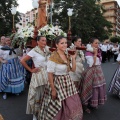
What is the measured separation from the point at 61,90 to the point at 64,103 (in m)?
0.21

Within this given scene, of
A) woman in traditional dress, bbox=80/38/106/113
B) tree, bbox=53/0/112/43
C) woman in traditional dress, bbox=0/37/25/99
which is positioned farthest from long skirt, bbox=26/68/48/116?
tree, bbox=53/0/112/43

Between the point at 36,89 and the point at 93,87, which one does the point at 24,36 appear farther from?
the point at 93,87

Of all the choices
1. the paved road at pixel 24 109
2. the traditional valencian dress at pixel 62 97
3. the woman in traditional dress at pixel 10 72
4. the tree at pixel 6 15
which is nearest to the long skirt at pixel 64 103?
the traditional valencian dress at pixel 62 97

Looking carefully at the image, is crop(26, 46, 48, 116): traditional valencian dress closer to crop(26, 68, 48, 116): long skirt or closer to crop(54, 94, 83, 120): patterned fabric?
crop(26, 68, 48, 116): long skirt

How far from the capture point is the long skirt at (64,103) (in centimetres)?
364

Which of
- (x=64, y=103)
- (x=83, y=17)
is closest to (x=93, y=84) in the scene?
(x=64, y=103)

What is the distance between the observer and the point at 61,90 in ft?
12.1

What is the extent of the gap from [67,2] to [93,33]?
5.96 meters

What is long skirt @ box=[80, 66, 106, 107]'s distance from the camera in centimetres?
512

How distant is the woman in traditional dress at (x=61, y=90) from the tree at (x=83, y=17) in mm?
27609

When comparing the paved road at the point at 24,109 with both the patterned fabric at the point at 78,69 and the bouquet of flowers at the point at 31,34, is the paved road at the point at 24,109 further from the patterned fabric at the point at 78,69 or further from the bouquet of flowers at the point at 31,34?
the bouquet of flowers at the point at 31,34

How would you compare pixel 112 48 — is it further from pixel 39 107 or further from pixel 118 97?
pixel 39 107

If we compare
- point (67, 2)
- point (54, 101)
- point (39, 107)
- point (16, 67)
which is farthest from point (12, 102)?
point (67, 2)

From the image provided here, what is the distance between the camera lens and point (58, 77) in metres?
3.72
